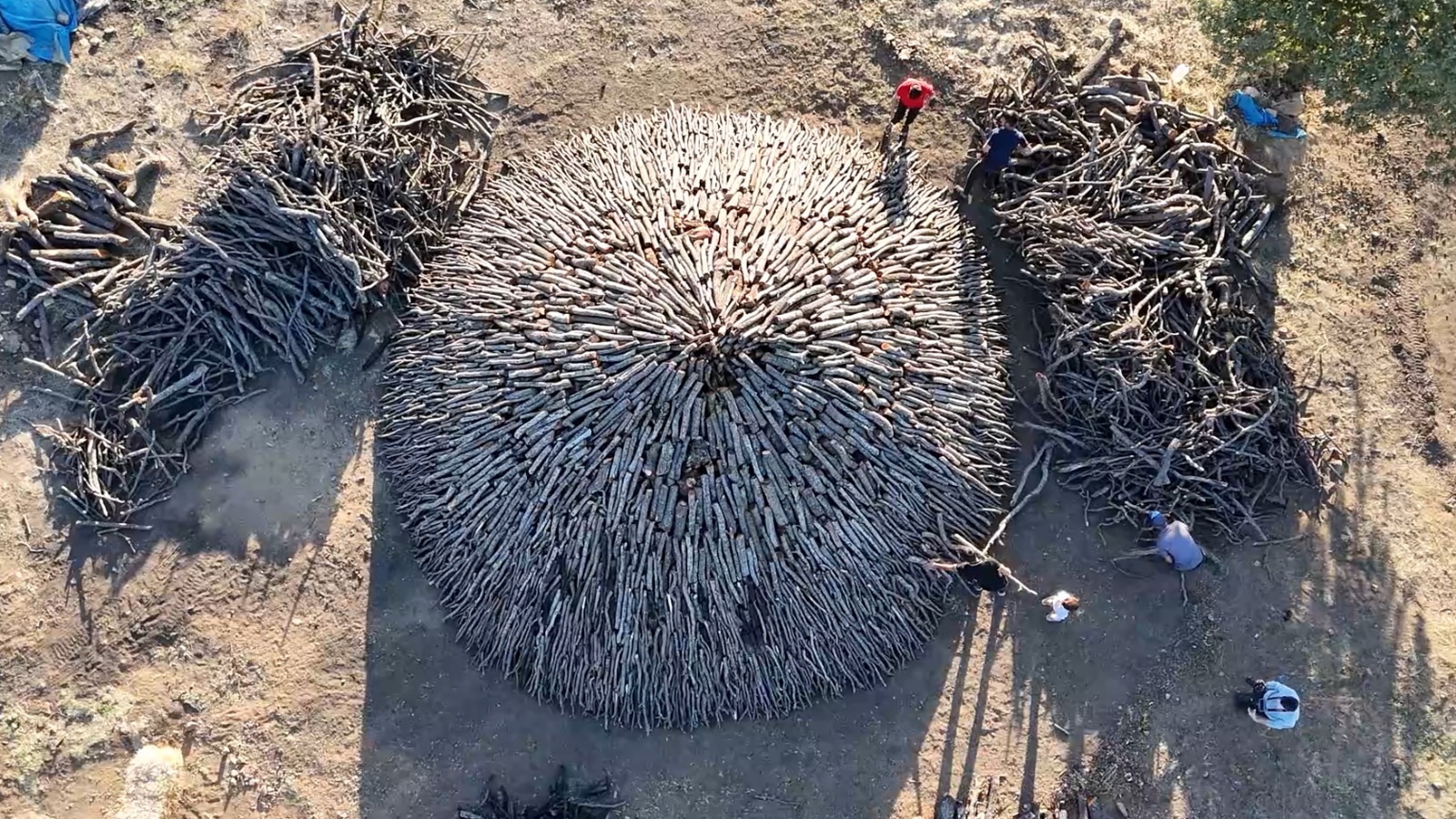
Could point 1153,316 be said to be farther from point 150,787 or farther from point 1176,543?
point 150,787

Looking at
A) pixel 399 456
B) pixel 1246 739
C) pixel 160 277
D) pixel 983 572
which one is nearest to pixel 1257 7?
pixel 983 572

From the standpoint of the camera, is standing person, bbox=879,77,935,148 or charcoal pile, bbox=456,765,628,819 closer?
charcoal pile, bbox=456,765,628,819

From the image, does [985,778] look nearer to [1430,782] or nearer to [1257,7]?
[1430,782]

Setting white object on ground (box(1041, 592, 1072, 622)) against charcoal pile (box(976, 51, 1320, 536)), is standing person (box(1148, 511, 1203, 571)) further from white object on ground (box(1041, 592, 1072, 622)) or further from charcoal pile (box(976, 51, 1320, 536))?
white object on ground (box(1041, 592, 1072, 622))

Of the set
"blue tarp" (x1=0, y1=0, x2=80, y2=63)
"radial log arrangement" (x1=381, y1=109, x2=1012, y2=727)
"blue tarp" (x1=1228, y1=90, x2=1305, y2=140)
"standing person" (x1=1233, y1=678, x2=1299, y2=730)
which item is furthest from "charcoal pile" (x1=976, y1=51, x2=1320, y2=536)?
"blue tarp" (x1=0, y1=0, x2=80, y2=63)

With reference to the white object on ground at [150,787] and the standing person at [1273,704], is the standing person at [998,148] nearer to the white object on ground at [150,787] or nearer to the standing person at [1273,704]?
the standing person at [1273,704]

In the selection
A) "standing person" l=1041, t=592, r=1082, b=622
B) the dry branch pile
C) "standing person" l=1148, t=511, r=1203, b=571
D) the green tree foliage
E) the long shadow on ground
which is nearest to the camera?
the green tree foliage

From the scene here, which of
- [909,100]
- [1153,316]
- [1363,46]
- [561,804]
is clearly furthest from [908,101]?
[561,804]
